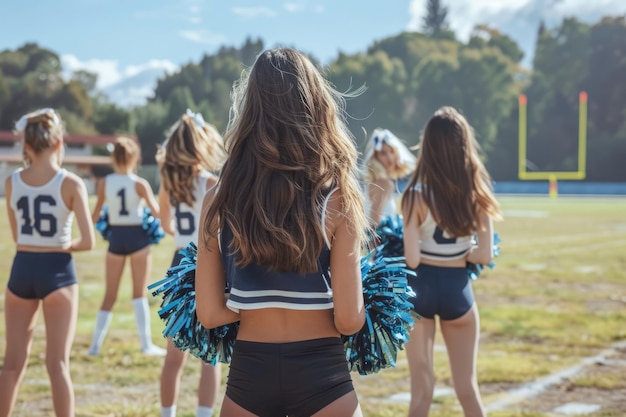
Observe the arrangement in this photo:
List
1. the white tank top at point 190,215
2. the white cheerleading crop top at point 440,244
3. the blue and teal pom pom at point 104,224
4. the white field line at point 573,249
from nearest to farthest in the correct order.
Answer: the white cheerleading crop top at point 440,244
the white tank top at point 190,215
the blue and teal pom pom at point 104,224
the white field line at point 573,249

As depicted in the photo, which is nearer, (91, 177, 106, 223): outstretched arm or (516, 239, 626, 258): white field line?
(91, 177, 106, 223): outstretched arm

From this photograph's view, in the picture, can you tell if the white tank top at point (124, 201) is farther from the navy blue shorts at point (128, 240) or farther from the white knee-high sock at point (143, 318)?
the white knee-high sock at point (143, 318)

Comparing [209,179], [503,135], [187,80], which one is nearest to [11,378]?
[209,179]

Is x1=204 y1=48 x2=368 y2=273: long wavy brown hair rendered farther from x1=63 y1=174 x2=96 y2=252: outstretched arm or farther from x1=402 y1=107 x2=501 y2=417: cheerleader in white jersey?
x1=63 y1=174 x2=96 y2=252: outstretched arm

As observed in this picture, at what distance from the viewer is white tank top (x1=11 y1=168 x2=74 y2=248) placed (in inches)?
156

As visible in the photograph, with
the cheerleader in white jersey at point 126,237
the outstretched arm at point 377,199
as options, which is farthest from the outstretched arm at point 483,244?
the cheerleader in white jersey at point 126,237

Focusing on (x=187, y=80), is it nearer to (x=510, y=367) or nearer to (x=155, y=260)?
(x=155, y=260)

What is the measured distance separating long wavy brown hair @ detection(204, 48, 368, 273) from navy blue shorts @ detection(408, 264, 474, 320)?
5.00 feet

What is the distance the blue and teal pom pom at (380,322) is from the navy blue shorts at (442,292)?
1.16 m

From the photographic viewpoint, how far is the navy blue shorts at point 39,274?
3.92m

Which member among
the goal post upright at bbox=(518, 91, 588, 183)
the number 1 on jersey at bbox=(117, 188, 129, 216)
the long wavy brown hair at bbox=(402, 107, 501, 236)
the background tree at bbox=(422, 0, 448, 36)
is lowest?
the goal post upright at bbox=(518, 91, 588, 183)

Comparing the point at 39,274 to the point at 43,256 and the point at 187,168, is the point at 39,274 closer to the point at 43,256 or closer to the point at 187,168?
the point at 43,256

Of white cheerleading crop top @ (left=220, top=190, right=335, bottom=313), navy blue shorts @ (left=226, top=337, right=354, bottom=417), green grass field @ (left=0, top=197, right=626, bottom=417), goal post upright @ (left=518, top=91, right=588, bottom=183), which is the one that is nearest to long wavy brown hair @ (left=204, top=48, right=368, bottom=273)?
white cheerleading crop top @ (left=220, top=190, right=335, bottom=313)

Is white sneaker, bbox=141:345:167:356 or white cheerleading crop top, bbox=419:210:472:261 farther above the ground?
white cheerleading crop top, bbox=419:210:472:261
